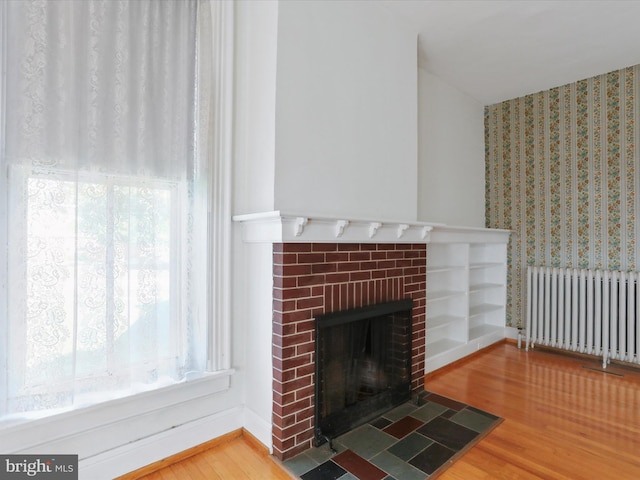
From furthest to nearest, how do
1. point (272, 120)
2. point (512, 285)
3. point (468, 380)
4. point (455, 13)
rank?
point (512, 285), point (468, 380), point (455, 13), point (272, 120)

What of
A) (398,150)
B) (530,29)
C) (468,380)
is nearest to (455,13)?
(530,29)

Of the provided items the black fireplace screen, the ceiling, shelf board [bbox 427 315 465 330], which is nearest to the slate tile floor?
the black fireplace screen

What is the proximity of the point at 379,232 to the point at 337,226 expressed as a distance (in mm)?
402

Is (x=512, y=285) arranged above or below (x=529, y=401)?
above

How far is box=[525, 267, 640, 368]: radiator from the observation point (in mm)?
3334

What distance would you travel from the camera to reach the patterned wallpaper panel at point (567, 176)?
346cm

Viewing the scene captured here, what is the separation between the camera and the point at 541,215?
3959mm

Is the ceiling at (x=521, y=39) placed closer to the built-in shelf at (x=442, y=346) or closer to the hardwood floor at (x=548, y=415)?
the built-in shelf at (x=442, y=346)

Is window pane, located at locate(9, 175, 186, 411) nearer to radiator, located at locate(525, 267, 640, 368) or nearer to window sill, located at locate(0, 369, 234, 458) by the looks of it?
window sill, located at locate(0, 369, 234, 458)

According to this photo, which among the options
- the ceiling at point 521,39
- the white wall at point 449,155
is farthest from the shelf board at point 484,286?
the ceiling at point 521,39

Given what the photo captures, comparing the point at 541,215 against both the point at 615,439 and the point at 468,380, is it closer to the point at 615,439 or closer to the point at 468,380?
the point at 468,380

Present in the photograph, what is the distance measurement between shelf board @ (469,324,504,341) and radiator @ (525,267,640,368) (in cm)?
32

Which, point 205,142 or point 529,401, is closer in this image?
point 205,142

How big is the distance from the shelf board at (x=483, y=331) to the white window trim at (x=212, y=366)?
2.72m
